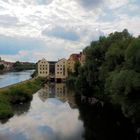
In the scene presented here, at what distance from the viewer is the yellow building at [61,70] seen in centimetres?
10237

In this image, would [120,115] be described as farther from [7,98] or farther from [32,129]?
[7,98]

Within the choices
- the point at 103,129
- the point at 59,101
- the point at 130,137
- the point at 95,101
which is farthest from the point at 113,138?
the point at 59,101

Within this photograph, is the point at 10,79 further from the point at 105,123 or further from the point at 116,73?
the point at 116,73

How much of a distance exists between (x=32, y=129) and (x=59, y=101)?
70.8 ft

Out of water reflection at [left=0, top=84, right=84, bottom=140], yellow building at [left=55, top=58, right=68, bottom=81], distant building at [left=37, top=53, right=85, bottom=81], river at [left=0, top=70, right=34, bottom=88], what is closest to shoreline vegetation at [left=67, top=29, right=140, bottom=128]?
water reflection at [left=0, top=84, right=84, bottom=140]

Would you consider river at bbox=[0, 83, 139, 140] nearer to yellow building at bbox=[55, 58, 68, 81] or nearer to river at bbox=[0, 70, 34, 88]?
river at bbox=[0, 70, 34, 88]

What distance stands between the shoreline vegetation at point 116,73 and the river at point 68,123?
4.61ft

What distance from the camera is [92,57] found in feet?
132

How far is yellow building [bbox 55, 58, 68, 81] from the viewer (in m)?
102

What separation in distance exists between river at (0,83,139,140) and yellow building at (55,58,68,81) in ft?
194

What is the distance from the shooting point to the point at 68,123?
102ft

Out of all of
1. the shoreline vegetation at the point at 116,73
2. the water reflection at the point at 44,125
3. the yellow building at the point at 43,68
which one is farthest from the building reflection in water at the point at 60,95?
the yellow building at the point at 43,68

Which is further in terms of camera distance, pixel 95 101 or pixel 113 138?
pixel 95 101

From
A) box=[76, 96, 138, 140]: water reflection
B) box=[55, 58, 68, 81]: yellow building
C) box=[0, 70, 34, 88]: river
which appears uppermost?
box=[55, 58, 68, 81]: yellow building
